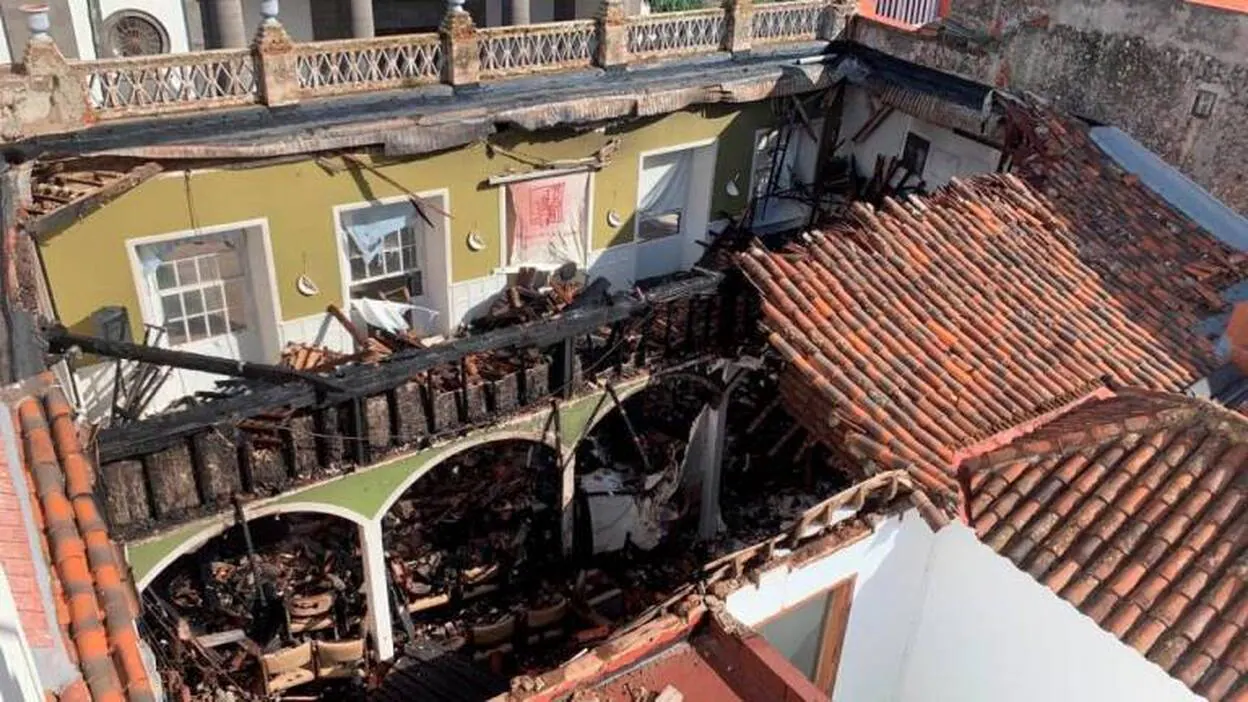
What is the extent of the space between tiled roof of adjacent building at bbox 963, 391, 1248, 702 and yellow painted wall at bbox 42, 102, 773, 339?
35.2 feet

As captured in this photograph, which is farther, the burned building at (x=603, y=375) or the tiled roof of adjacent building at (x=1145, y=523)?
the burned building at (x=603, y=375)

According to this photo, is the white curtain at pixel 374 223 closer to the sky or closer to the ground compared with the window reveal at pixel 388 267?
closer to the sky

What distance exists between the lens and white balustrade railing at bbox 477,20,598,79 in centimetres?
1702

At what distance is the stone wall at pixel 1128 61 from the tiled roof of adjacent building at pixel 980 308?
2354mm

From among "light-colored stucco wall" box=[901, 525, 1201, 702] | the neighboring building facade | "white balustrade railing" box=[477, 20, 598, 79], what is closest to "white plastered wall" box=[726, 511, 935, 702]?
"light-colored stucco wall" box=[901, 525, 1201, 702]

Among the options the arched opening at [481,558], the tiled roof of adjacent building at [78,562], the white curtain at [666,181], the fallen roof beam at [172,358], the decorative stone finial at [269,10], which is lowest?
the arched opening at [481,558]

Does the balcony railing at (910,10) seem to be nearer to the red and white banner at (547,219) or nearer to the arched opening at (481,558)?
the red and white banner at (547,219)

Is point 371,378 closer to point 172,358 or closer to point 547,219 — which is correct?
point 172,358

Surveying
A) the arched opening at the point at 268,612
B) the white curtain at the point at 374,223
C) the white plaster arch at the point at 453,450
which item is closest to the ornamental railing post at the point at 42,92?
the white curtain at the point at 374,223

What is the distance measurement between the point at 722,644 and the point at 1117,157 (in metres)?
12.2

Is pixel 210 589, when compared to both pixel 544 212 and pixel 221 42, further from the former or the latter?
pixel 221 42

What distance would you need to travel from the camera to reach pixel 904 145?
2053 centimetres

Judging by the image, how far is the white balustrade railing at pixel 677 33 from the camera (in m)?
18.5

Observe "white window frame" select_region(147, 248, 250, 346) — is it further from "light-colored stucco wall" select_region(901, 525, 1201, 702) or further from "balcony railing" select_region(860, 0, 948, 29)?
"balcony railing" select_region(860, 0, 948, 29)
